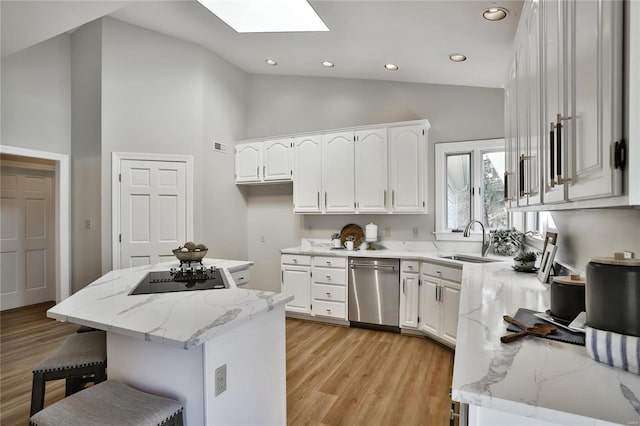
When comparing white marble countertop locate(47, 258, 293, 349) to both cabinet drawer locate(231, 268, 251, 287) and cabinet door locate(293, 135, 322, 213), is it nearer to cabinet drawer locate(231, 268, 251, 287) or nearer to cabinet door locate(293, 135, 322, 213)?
cabinet drawer locate(231, 268, 251, 287)

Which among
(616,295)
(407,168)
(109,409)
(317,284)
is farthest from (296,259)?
(616,295)

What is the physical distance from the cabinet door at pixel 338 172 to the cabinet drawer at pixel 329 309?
1.16 metres

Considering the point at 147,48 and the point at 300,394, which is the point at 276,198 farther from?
the point at 300,394

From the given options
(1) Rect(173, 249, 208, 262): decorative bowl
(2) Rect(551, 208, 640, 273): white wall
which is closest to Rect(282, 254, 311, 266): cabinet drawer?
(1) Rect(173, 249, 208, 262): decorative bowl

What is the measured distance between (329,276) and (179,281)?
82.9 inches

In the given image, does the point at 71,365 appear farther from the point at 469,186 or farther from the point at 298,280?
the point at 469,186

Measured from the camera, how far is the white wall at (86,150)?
4.12 m

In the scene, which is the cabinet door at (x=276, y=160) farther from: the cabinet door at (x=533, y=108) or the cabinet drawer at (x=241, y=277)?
the cabinet door at (x=533, y=108)

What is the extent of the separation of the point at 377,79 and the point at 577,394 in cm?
422

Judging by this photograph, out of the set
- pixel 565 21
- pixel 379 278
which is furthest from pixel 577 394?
pixel 379 278

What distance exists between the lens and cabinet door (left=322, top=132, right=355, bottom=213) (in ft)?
14.0

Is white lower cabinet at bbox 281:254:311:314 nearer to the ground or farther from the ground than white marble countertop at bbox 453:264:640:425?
nearer to the ground

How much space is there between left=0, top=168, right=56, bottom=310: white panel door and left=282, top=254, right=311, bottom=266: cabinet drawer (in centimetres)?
400

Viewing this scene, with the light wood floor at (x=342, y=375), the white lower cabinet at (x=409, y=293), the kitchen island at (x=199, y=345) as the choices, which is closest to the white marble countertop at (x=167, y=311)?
the kitchen island at (x=199, y=345)
